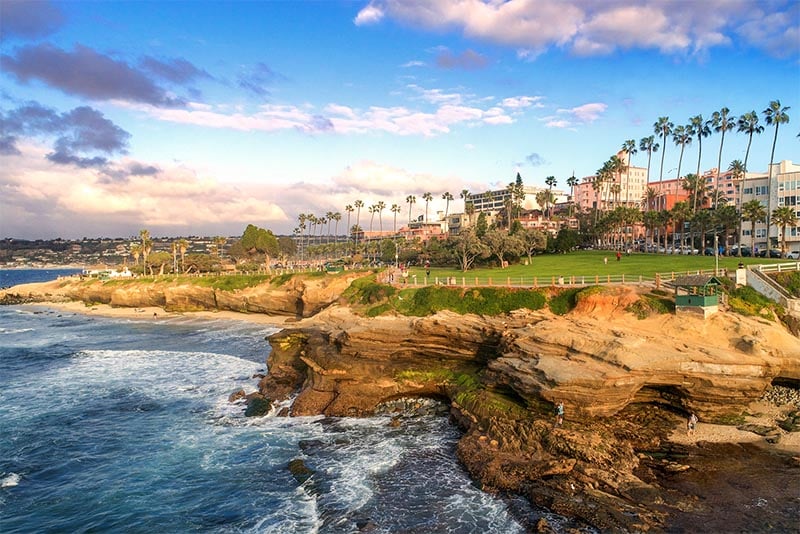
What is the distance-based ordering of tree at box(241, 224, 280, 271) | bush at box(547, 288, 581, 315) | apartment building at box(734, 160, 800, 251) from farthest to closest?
tree at box(241, 224, 280, 271)
apartment building at box(734, 160, 800, 251)
bush at box(547, 288, 581, 315)

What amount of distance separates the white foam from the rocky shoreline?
11968 millimetres

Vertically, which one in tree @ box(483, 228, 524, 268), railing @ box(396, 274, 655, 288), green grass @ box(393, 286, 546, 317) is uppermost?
tree @ box(483, 228, 524, 268)

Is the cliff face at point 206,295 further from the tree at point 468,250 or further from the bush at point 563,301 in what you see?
the bush at point 563,301

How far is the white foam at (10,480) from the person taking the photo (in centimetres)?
2128

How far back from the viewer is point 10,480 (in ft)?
71.2

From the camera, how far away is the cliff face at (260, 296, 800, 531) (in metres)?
19.5

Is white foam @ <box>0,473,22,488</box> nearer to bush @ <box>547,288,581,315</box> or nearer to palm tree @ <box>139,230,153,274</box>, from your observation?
bush @ <box>547,288,581,315</box>

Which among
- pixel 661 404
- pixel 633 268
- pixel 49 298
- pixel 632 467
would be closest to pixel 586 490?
pixel 632 467

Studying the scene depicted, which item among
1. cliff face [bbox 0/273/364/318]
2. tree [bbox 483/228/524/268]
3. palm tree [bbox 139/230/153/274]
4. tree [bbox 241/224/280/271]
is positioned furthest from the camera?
palm tree [bbox 139/230/153/274]

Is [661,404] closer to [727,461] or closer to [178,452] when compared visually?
[727,461]

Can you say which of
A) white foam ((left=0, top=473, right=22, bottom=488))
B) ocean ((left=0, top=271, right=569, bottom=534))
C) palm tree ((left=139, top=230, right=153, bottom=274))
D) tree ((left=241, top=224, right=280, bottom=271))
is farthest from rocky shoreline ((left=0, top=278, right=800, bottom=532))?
palm tree ((left=139, top=230, right=153, bottom=274))

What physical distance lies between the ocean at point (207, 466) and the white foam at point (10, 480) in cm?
8

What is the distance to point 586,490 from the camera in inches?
727

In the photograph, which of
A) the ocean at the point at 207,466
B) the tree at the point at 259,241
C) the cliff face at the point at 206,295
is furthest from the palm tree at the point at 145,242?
the ocean at the point at 207,466
